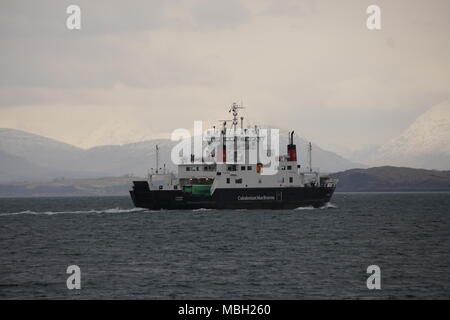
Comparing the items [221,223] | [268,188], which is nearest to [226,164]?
[268,188]

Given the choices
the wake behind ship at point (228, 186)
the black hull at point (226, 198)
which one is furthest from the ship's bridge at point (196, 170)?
the black hull at point (226, 198)

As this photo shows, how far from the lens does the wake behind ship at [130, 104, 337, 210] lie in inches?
3533

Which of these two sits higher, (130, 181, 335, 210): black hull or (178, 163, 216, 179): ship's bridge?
(178, 163, 216, 179): ship's bridge

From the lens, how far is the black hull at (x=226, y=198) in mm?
90375

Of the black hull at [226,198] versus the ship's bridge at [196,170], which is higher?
the ship's bridge at [196,170]

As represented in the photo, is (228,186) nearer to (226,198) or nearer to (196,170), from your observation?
(226,198)

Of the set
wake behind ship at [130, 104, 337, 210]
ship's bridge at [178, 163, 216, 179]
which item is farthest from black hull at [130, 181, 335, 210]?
ship's bridge at [178, 163, 216, 179]

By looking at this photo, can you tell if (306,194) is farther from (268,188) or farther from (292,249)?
(292,249)

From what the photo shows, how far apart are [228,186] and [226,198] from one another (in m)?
1.49

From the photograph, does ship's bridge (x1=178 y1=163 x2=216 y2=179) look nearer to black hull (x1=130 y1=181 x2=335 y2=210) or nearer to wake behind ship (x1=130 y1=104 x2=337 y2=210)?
wake behind ship (x1=130 y1=104 x2=337 y2=210)

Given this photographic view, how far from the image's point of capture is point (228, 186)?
90.2 meters

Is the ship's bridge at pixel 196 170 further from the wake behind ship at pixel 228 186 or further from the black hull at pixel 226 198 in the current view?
the black hull at pixel 226 198

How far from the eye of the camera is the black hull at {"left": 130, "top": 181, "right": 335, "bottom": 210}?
90.4 metres

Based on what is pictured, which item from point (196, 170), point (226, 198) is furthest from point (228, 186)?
point (196, 170)
